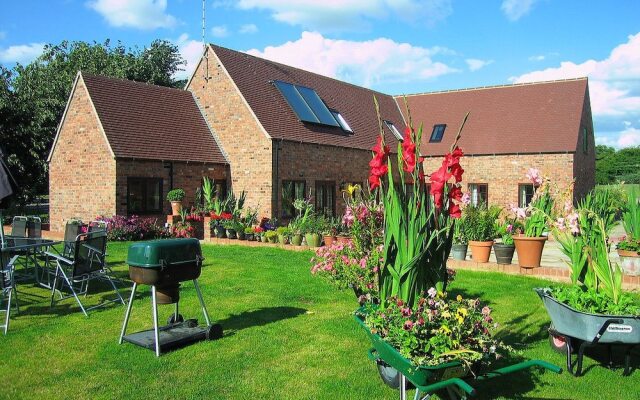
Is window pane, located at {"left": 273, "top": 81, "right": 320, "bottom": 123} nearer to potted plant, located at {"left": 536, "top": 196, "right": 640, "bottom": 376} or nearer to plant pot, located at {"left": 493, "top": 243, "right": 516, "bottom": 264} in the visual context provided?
plant pot, located at {"left": 493, "top": 243, "right": 516, "bottom": 264}

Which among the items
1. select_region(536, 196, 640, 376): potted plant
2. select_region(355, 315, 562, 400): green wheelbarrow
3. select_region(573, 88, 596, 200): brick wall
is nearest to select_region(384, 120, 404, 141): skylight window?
select_region(573, 88, 596, 200): brick wall

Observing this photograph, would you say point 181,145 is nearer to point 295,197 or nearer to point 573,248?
point 295,197

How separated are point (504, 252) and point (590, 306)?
19.3ft

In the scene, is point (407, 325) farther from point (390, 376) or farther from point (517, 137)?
point (517, 137)

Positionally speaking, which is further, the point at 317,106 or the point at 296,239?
the point at 317,106

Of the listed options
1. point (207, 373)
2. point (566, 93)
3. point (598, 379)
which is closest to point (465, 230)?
point (598, 379)

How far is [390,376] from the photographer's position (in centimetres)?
469

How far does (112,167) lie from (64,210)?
371 centimetres

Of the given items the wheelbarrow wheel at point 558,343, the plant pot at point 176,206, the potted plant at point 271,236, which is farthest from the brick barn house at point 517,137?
the wheelbarrow wheel at point 558,343

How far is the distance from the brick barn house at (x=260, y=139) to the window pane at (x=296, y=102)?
0.06 metres

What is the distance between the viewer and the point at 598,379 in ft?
16.4

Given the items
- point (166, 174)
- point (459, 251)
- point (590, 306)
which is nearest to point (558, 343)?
point (590, 306)

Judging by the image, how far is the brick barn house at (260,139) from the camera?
1842cm

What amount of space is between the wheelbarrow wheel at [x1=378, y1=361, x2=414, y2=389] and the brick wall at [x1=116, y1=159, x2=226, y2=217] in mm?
14554
